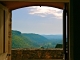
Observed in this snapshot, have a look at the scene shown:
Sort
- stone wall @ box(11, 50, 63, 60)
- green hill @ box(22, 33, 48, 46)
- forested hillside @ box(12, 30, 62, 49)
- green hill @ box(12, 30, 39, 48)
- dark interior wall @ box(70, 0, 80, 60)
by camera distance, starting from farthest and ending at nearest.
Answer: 1. green hill @ box(22, 33, 48, 46)
2. green hill @ box(12, 30, 39, 48)
3. forested hillside @ box(12, 30, 62, 49)
4. stone wall @ box(11, 50, 63, 60)
5. dark interior wall @ box(70, 0, 80, 60)

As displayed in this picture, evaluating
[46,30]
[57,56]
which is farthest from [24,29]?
[57,56]

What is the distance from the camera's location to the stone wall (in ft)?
21.7

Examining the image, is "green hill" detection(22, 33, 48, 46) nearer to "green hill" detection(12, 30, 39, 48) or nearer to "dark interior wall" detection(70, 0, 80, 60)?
"green hill" detection(12, 30, 39, 48)

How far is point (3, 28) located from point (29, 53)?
2932 mm

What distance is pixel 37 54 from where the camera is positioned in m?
6.67

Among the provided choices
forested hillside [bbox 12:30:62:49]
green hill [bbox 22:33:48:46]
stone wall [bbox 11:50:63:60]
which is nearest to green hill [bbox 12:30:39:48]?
Result: forested hillside [bbox 12:30:62:49]

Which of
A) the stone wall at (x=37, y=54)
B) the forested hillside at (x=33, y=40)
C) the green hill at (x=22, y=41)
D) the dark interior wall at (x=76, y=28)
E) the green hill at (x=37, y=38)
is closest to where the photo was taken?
the dark interior wall at (x=76, y=28)

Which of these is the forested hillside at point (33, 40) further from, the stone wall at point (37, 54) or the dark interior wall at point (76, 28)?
the dark interior wall at point (76, 28)

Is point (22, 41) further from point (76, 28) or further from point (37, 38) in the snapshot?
point (76, 28)

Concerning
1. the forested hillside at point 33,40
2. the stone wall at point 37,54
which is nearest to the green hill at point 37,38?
the forested hillside at point 33,40

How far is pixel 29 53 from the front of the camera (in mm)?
6648

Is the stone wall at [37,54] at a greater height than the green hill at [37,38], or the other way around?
the green hill at [37,38]

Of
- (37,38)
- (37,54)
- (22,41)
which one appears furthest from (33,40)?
(37,54)

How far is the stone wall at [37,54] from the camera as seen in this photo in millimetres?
6602
